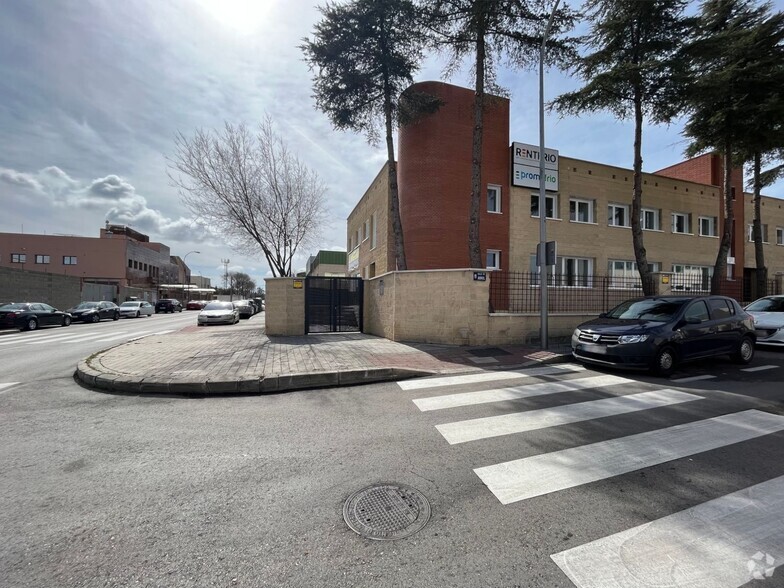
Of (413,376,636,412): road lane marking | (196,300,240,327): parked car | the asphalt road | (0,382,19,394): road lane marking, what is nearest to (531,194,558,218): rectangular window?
(413,376,636,412): road lane marking

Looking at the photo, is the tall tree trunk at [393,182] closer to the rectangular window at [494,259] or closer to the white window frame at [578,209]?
the rectangular window at [494,259]

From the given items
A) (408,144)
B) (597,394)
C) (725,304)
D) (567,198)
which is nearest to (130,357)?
(597,394)

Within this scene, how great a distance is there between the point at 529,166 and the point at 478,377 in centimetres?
1361

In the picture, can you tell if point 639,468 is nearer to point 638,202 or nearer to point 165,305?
point 638,202

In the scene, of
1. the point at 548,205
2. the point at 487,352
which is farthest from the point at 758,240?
the point at 487,352

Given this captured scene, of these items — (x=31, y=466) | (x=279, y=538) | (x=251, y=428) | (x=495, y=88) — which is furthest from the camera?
(x=495, y=88)

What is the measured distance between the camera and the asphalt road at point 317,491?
83.5 inches

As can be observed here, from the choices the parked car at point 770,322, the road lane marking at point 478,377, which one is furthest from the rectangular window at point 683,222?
the road lane marking at point 478,377

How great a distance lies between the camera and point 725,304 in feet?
27.8

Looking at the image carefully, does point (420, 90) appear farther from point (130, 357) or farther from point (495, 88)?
point (130, 357)

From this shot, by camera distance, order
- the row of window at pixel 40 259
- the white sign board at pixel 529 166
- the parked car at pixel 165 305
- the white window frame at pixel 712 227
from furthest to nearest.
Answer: the row of window at pixel 40 259, the parked car at pixel 165 305, the white window frame at pixel 712 227, the white sign board at pixel 529 166

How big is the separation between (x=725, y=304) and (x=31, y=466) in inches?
491

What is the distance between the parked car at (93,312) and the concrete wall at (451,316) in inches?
989

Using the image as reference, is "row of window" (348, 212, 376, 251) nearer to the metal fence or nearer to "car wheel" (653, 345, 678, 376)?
the metal fence
